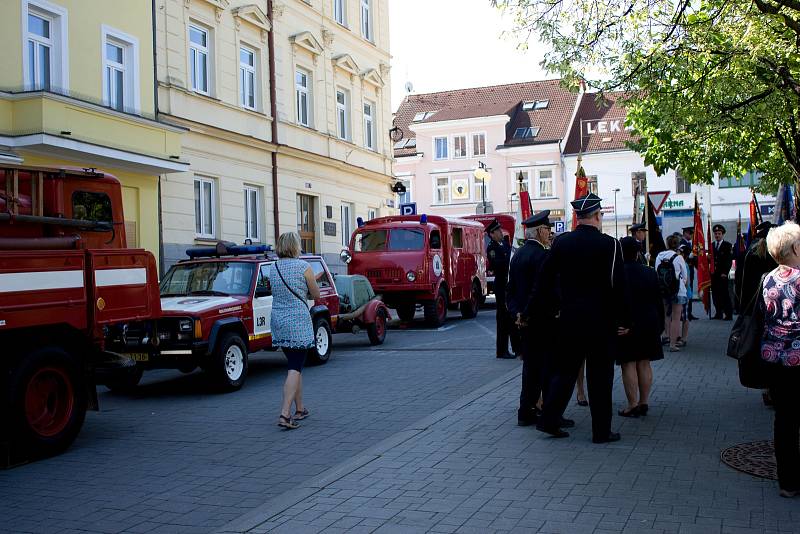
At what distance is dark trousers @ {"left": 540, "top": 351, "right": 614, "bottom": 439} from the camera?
22.8 ft

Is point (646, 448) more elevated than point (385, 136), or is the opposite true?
point (385, 136)

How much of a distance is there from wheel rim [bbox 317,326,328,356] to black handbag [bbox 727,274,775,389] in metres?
8.76

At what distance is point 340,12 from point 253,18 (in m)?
6.32

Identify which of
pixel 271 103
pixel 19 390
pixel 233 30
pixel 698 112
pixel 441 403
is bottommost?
pixel 441 403

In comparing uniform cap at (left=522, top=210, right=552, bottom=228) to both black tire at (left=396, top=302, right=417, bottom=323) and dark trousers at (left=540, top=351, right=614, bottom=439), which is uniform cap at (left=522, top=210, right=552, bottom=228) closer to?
dark trousers at (left=540, top=351, right=614, bottom=439)

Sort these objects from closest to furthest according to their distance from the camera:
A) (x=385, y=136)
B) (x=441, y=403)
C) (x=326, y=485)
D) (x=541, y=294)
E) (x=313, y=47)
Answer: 1. (x=326, y=485)
2. (x=541, y=294)
3. (x=441, y=403)
4. (x=313, y=47)
5. (x=385, y=136)

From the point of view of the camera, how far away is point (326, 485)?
601 centimetres

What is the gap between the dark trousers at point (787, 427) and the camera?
5.36 meters

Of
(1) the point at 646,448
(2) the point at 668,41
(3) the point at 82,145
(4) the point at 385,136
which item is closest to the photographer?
(1) the point at 646,448

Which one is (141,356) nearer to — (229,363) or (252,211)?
(229,363)

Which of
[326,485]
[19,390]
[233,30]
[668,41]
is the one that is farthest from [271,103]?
[326,485]

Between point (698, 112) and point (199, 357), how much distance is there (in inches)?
340

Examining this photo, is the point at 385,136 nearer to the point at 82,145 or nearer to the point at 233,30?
the point at 233,30

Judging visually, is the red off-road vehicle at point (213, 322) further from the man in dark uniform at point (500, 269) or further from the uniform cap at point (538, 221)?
the uniform cap at point (538, 221)
